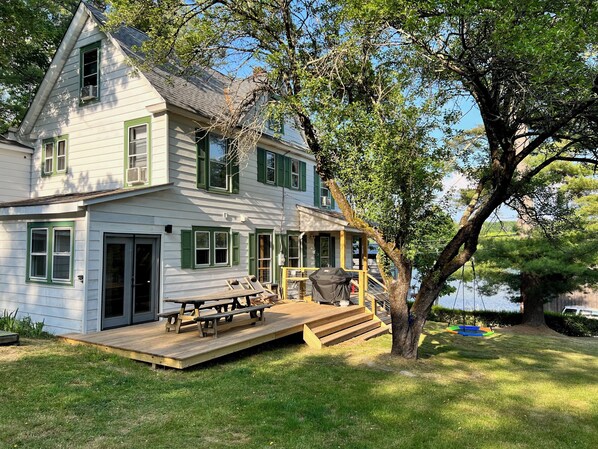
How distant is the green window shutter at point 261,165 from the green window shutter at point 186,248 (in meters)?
3.63

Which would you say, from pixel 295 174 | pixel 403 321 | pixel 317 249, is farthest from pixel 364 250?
pixel 403 321

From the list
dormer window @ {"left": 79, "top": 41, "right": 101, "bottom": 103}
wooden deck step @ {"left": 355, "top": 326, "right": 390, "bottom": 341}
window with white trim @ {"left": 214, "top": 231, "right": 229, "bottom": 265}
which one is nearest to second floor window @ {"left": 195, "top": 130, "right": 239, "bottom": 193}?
window with white trim @ {"left": 214, "top": 231, "right": 229, "bottom": 265}

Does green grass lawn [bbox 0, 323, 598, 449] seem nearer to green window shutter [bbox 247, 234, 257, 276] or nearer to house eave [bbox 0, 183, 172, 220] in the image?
house eave [bbox 0, 183, 172, 220]

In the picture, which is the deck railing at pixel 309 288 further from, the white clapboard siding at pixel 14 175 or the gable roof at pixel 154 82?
the white clapboard siding at pixel 14 175

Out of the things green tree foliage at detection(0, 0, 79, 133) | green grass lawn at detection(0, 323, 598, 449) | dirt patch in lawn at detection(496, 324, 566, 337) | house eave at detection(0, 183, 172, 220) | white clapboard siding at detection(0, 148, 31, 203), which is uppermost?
green tree foliage at detection(0, 0, 79, 133)

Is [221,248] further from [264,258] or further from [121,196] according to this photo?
[121,196]

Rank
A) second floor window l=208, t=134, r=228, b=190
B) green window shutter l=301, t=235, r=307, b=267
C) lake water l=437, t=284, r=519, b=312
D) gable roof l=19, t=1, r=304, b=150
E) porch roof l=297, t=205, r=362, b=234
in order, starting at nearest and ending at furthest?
1. gable roof l=19, t=1, r=304, b=150
2. second floor window l=208, t=134, r=228, b=190
3. porch roof l=297, t=205, r=362, b=234
4. green window shutter l=301, t=235, r=307, b=267
5. lake water l=437, t=284, r=519, b=312

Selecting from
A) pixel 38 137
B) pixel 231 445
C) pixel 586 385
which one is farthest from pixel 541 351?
pixel 38 137

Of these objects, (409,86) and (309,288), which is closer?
(409,86)

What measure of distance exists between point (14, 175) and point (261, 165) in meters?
7.34

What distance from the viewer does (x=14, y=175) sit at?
12.0 meters

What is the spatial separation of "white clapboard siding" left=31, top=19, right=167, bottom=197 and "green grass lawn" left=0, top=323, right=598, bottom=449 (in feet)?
15.9

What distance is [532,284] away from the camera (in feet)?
50.3

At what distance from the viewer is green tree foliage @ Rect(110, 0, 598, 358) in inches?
209
